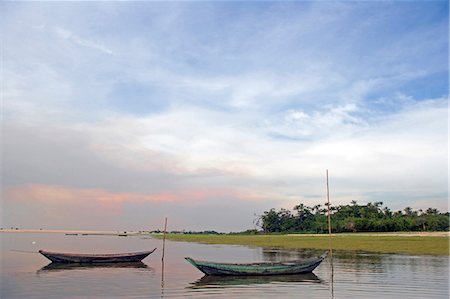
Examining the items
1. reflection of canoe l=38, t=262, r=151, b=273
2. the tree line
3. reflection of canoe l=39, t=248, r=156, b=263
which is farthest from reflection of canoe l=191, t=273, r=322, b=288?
the tree line

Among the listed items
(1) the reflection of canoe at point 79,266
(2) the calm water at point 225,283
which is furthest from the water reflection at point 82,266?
(2) the calm water at point 225,283

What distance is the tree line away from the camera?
8181 cm

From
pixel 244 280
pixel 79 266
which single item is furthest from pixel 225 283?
pixel 79 266

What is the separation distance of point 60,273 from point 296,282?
15.1 meters

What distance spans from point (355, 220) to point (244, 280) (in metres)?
65.2

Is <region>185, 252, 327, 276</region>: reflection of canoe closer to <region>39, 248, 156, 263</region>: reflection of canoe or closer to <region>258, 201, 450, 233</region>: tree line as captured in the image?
<region>39, 248, 156, 263</region>: reflection of canoe

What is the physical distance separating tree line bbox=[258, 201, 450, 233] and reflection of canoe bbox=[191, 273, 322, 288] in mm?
61816

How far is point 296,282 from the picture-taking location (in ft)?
75.4

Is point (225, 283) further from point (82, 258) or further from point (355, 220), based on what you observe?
point (355, 220)

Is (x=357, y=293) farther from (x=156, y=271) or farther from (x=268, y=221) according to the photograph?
(x=268, y=221)

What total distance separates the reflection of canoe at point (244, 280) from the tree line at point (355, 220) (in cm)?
6182

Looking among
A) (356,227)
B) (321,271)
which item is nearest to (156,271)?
(321,271)

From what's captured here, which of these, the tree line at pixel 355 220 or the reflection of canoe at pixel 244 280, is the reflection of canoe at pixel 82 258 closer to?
the reflection of canoe at pixel 244 280

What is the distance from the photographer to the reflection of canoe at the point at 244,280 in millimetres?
22188
